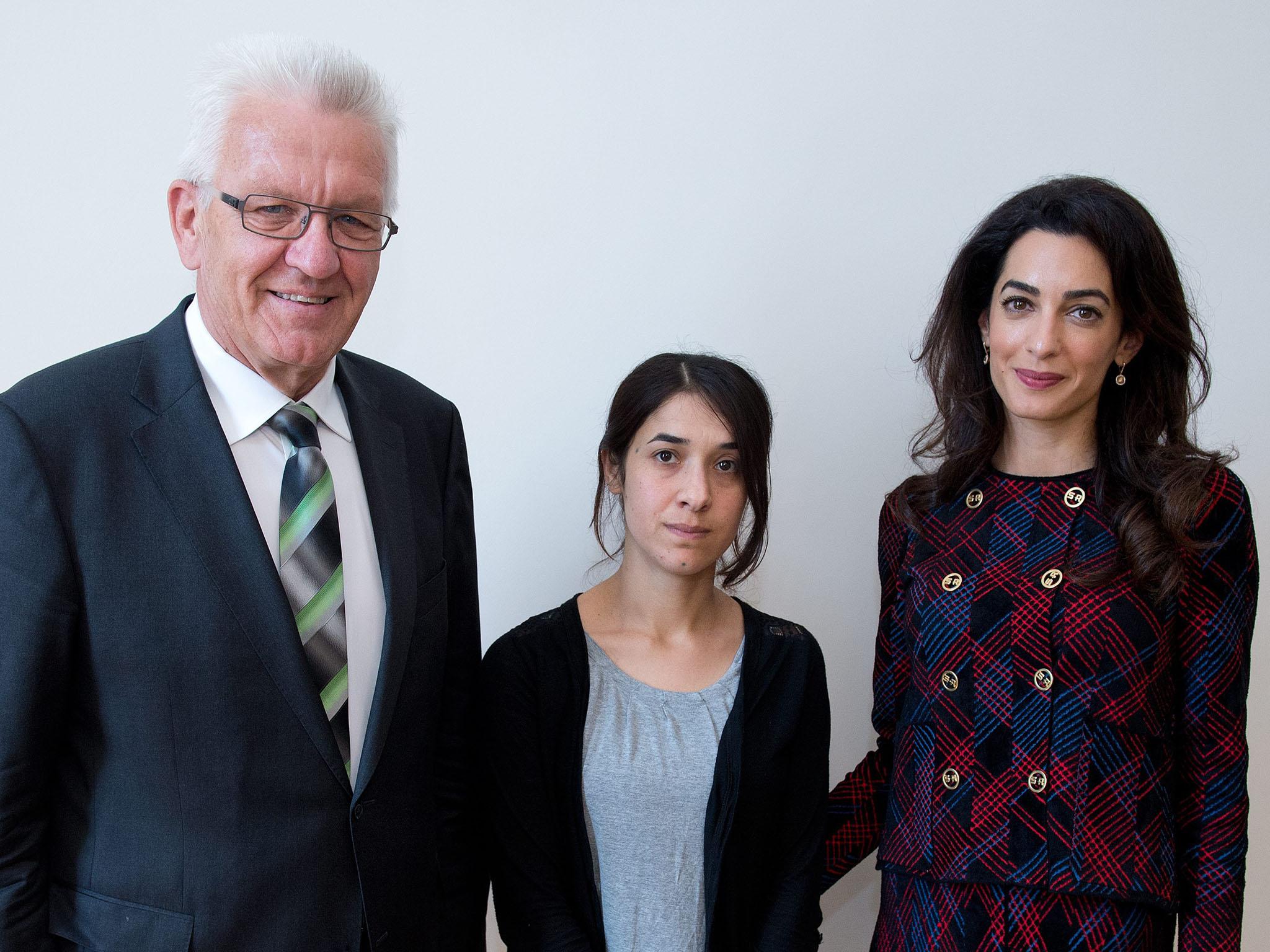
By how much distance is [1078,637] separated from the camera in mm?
1591

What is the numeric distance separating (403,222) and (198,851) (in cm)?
131

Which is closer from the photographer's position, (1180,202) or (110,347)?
(110,347)

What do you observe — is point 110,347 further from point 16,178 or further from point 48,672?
point 16,178

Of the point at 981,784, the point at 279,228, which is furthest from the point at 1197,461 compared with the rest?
the point at 279,228

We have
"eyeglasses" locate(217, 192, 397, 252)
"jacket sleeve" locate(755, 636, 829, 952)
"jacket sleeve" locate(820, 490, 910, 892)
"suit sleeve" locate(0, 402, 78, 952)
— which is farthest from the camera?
"jacket sleeve" locate(820, 490, 910, 892)

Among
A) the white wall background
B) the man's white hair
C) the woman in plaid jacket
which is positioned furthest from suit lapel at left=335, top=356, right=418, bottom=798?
the woman in plaid jacket

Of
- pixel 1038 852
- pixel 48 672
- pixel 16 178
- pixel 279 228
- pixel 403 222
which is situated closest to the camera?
pixel 48 672

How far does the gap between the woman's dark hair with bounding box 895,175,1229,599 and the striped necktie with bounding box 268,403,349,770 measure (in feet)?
3.17

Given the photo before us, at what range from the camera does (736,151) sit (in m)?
2.23

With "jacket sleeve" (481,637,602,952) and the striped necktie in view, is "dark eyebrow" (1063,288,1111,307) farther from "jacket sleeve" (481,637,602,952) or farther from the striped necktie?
the striped necktie

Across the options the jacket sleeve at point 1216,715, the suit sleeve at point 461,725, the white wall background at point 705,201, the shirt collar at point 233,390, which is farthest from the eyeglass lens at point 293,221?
the jacket sleeve at point 1216,715

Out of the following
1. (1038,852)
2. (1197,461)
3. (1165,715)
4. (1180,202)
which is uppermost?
(1180,202)

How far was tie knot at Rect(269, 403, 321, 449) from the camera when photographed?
1378 millimetres

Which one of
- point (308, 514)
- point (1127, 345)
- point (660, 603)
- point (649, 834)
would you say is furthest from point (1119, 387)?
point (308, 514)
